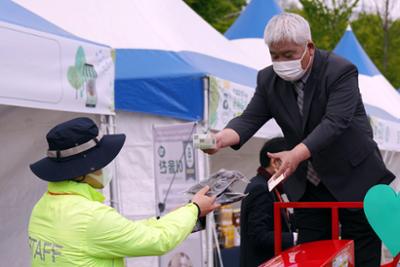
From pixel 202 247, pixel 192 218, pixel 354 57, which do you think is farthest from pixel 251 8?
pixel 192 218

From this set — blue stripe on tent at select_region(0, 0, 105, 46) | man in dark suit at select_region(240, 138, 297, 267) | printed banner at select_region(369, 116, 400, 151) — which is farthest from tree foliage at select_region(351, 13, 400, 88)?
blue stripe on tent at select_region(0, 0, 105, 46)

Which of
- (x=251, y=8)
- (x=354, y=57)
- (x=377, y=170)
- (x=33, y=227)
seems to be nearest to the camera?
(x=33, y=227)

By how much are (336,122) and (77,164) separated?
951 mm

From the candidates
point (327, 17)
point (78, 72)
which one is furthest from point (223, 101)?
point (327, 17)

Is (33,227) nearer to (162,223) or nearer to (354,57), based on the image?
(162,223)

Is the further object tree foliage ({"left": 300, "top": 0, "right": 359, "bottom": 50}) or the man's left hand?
tree foliage ({"left": 300, "top": 0, "right": 359, "bottom": 50})

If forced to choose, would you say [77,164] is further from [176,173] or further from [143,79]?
[143,79]

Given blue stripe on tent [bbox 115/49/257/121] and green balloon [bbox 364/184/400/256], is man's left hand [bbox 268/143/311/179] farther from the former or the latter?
blue stripe on tent [bbox 115/49/257/121]

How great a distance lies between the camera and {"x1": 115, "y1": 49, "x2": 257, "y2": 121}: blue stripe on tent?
17.7ft

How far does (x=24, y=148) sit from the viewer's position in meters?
4.14

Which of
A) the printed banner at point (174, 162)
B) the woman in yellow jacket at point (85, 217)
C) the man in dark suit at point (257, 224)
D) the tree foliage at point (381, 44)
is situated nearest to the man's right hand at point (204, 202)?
the woman in yellow jacket at point (85, 217)

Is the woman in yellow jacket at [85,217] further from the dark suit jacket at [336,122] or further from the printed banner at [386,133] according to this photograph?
the printed banner at [386,133]

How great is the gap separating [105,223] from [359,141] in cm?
103

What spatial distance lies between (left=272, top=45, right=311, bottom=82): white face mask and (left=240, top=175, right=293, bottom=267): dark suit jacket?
161 cm
